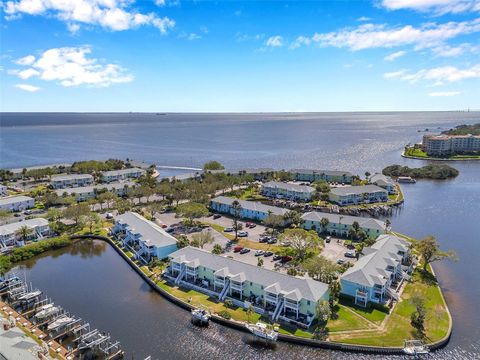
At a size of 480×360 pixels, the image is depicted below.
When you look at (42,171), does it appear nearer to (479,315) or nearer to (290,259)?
(290,259)

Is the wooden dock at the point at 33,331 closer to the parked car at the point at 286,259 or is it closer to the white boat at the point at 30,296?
the white boat at the point at 30,296

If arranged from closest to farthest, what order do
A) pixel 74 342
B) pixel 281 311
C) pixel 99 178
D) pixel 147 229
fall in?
pixel 74 342
pixel 281 311
pixel 147 229
pixel 99 178

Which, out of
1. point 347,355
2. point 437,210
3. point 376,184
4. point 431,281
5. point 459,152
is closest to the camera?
point 347,355


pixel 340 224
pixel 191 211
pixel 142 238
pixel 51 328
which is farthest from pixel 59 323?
pixel 340 224

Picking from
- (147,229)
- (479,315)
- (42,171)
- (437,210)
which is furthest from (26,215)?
(437,210)

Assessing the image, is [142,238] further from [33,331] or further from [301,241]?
[301,241]

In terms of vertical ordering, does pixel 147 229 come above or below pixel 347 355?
above

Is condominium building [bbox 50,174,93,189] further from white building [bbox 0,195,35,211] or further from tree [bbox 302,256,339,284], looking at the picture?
tree [bbox 302,256,339,284]

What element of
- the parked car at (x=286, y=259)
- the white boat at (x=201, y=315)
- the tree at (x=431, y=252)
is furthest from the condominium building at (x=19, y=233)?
the tree at (x=431, y=252)
